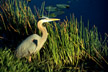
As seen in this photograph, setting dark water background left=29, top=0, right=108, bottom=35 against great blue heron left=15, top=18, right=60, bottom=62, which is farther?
dark water background left=29, top=0, right=108, bottom=35

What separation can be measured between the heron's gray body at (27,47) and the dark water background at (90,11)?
107 inches

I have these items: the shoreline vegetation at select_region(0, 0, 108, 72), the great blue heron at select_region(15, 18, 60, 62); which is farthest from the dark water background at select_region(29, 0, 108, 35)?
the great blue heron at select_region(15, 18, 60, 62)

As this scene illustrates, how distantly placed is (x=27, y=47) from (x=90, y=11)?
3.88 m

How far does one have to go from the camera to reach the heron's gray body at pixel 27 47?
2.90m

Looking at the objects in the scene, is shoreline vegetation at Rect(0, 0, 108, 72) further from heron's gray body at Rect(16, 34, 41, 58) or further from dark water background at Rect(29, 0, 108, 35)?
dark water background at Rect(29, 0, 108, 35)

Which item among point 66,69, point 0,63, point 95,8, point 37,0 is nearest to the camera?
point 0,63

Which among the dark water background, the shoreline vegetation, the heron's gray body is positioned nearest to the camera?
the shoreline vegetation

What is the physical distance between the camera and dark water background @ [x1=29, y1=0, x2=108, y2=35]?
5.33 metres

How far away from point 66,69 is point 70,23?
2.71 ft

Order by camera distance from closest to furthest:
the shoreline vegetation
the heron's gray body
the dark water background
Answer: the shoreline vegetation < the heron's gray body < the dark water background

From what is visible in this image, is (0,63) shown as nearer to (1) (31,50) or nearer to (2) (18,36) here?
(1) (31,50)

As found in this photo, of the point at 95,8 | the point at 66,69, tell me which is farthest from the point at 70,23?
the point at 95,8

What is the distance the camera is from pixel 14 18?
12.4 ft

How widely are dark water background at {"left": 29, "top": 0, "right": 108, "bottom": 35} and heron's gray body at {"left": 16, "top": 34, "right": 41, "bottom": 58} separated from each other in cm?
271
